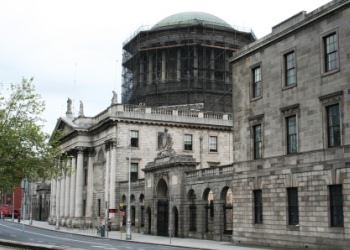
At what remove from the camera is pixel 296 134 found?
35562 millimetres

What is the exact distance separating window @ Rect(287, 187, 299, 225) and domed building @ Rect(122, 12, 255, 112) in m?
50.7

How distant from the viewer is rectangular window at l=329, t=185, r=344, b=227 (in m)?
31.5

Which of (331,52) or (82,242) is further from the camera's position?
(82,242)

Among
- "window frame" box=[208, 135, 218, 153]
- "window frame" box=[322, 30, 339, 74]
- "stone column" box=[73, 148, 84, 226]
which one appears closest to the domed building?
"window frame" box=[208, 135, 218, 153]

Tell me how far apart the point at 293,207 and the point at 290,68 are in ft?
27.9

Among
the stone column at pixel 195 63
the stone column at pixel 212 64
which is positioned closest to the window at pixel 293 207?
the stone column at pixel 195 63

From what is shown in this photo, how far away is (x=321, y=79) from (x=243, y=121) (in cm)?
849

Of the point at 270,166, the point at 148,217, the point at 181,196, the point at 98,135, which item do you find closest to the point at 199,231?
the point at 181,196

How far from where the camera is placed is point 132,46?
314 ft

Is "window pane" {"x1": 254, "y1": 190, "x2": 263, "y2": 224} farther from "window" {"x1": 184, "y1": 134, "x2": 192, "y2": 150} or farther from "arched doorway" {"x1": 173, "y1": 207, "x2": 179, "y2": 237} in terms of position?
"window" {"x1": 184, "y1": 134, "x2": 192, "y2": 150}

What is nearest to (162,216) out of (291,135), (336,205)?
(291,135)

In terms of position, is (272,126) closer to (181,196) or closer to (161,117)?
(181,196)

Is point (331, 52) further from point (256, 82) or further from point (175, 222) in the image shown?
point (175, 222)

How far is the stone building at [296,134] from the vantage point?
105ft
